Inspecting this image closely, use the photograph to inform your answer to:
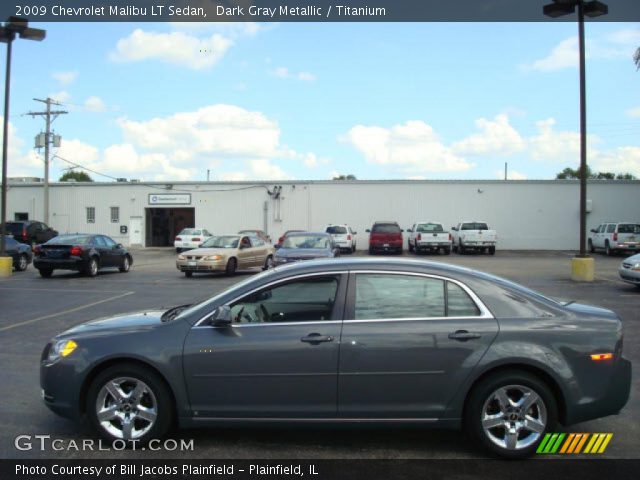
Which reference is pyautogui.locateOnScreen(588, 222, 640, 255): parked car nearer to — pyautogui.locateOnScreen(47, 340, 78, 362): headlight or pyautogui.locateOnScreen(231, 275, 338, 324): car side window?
pyautogui.locateOnScreen(231, 275, 338, 324): car side window

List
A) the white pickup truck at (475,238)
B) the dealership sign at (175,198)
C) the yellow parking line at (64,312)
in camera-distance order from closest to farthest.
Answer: the yellow parking line at (64,312), the white pickup truck at (475,238), the dealership sign at (175,198)

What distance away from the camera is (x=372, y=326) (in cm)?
440

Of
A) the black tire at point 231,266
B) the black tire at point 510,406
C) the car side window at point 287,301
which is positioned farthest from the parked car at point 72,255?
the black tire at point 510,406

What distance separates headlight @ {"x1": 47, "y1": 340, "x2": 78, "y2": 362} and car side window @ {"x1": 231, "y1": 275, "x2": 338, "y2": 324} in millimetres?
1315

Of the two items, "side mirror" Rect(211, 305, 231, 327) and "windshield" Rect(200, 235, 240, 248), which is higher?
"windshield" Rect(200, 235, 240, 248)

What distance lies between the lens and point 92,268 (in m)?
18.8

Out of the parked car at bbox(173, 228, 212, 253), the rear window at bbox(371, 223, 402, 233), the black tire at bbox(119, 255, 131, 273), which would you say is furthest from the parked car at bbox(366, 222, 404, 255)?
the black tire at bbox(119, 255, 131, 273)

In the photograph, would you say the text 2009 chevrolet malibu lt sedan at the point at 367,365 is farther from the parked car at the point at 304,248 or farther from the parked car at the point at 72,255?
the parked car at the point at 72,255

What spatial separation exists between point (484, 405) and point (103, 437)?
2.98 m

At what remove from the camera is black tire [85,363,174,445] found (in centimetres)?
442

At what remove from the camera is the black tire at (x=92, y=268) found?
1867 centimetres

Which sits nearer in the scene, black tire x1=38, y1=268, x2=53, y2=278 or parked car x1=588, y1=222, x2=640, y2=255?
black tire x1=38, y1=268, x2=53, y2=278

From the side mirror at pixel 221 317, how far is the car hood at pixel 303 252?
11391mm
